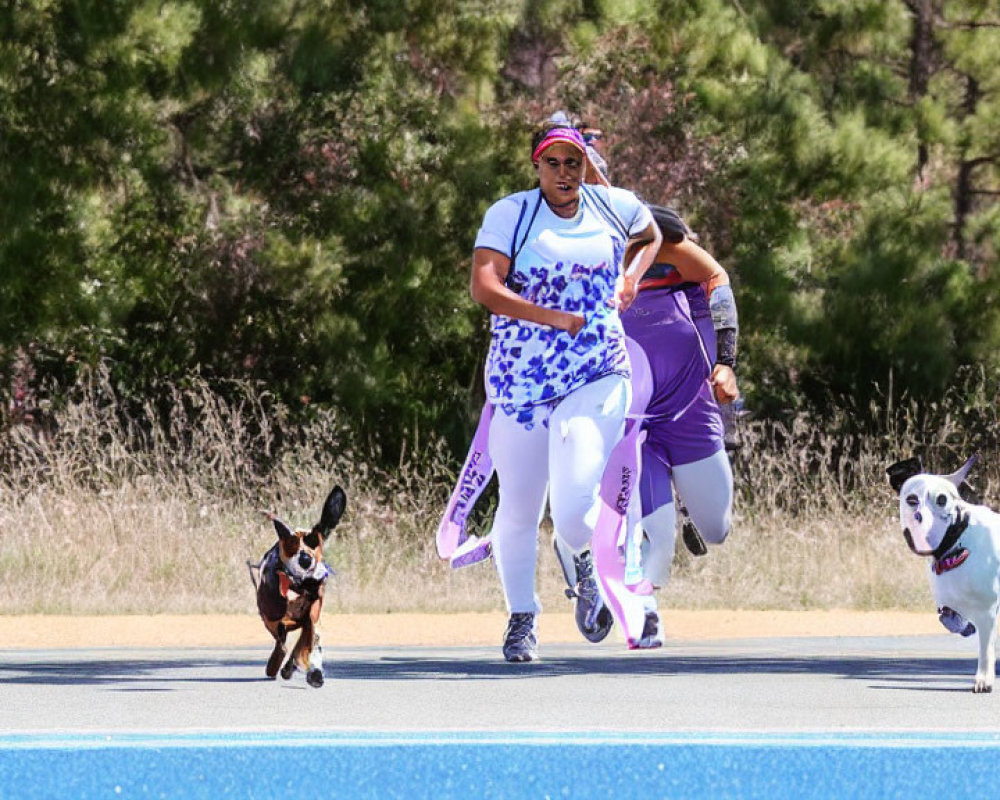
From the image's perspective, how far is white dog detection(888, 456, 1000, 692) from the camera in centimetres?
780

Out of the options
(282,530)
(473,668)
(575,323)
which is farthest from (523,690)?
(282,530)

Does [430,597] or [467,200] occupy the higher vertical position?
[467,200]

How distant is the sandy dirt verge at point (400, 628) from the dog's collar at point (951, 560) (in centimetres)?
534

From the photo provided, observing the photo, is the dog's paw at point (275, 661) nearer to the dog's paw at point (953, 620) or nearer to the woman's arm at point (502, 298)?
the woman's arm at point (502, 298)

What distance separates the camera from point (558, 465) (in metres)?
7.86

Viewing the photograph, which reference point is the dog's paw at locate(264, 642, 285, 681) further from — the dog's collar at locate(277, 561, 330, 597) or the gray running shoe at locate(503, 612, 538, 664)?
the gray running shoe at locate(503, 612, 538, 664)

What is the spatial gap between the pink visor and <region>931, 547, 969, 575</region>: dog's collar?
189 cm

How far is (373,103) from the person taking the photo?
802 inches

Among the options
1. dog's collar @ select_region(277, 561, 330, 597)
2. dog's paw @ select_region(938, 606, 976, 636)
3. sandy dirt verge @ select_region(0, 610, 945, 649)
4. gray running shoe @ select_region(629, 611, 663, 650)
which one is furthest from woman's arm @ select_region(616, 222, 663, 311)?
sandy dirt verge @ select_region(0, 610, 945, 649)

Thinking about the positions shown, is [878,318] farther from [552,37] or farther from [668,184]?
[552,37]

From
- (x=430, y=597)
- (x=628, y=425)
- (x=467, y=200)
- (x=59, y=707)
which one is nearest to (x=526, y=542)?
(x=628, y=425)

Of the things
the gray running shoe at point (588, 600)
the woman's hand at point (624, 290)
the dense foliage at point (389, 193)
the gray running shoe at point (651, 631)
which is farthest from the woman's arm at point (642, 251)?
the dense foliage at point (389, 193)

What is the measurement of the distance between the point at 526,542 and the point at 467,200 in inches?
460

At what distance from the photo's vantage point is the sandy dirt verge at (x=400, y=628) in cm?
1327
